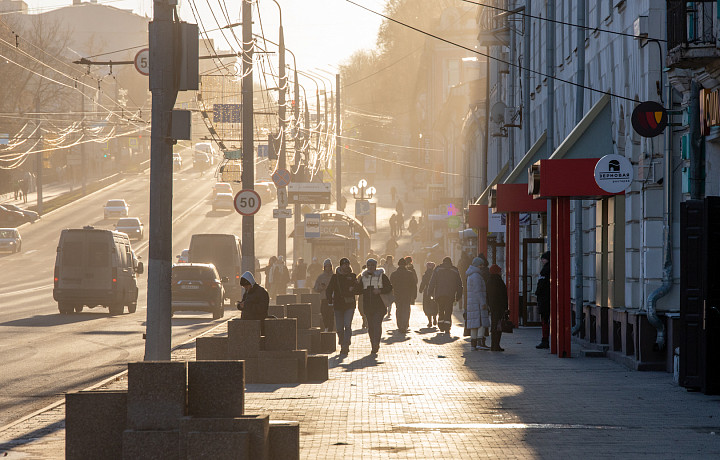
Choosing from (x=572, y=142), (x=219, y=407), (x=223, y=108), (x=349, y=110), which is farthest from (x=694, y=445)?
(x=349, y=110)

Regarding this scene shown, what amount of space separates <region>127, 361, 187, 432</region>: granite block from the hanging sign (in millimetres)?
10261

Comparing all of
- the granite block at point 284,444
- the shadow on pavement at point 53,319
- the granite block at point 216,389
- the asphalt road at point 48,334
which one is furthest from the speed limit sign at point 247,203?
the granite block at point 284,444

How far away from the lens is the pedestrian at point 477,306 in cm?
2216

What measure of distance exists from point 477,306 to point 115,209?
67.2 meters

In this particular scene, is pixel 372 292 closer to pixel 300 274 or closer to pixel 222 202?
pixel 300 274

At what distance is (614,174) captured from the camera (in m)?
18.3

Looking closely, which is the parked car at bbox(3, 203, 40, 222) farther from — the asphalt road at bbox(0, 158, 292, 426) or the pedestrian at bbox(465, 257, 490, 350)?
the pedestrian at bbox(465, 257, 490, 350)

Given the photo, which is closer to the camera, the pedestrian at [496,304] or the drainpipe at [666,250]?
the drainpipe at [666,250]

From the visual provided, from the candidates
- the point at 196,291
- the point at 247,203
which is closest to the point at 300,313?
the point at 247,203

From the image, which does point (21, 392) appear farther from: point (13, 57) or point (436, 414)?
point (13, 57)

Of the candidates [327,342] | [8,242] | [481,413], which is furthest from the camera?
[8,242]

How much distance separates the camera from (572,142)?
2103 centimetres

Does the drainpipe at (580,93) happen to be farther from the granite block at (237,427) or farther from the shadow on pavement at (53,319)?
the granite block at (237,427)

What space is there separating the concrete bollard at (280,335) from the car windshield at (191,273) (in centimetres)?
1791
